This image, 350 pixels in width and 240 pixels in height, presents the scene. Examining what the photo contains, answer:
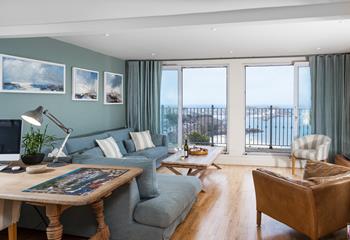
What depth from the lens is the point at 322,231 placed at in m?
2.60

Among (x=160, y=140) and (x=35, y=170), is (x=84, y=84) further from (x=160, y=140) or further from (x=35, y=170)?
(x=35, y=170)

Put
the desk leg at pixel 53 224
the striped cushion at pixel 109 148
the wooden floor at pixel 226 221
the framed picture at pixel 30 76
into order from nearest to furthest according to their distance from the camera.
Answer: the desk leg at pixel 53 224, the wooden floor at pixel 226 221, the framed picture at pixel 30 76, the striped cushion at pixel 109 148

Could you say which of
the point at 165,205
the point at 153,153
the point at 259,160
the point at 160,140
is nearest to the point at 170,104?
the point at 160,140

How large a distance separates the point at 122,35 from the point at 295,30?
8.02ft

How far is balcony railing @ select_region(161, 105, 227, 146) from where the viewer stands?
7.02m

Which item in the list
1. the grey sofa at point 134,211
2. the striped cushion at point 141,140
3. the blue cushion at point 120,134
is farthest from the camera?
the striped cushion at point 141,140

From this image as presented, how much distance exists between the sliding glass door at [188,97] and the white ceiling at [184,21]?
1.85 meters

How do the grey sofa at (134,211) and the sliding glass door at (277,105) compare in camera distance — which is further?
the sliding glass door at (277,105)

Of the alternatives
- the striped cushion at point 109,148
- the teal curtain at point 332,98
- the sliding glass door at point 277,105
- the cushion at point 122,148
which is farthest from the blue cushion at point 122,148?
the teal curtain at point 332,98

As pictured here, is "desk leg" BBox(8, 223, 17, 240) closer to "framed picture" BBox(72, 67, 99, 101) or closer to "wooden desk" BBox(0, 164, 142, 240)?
"wooden desk" BBox(0, 164, 142, 240)

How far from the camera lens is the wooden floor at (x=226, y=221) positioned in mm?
3018

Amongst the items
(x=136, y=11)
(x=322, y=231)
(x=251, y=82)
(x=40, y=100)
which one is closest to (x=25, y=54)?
(x=40, y=100)

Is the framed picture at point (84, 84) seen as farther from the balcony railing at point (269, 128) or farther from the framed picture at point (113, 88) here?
the balcony railing at point (269, 128)

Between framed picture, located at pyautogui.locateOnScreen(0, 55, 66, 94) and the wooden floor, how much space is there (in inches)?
72.2
